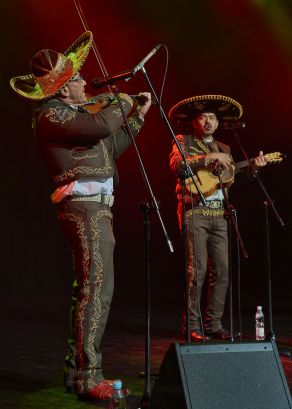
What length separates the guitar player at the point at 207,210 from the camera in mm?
5695

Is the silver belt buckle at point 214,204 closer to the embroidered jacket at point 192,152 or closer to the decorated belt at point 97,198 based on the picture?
the embroidered jacket at point 192,152

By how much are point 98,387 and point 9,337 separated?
2386 millimetres

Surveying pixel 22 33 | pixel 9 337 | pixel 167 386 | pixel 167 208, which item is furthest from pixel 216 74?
pixel 167 386

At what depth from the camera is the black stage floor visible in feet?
12.8

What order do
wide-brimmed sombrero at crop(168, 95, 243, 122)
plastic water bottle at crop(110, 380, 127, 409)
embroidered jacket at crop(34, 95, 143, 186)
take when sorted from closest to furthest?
plastic water bottle at crop(110, 380, 127, 409), embroidered jacket at crop(34, 95, 143, 186), wide-brimmed sombrero at crop(168, 95, 243, 122)

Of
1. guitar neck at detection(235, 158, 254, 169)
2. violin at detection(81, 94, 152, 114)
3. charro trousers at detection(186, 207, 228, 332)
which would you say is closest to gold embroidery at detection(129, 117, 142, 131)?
violin at detection(81, 94, 152, 114)

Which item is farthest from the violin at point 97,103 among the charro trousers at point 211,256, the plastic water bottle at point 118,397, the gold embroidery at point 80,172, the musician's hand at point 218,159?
the charro trousers at point 211,256

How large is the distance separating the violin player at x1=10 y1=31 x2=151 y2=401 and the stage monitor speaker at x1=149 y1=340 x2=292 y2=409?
3.23 ft

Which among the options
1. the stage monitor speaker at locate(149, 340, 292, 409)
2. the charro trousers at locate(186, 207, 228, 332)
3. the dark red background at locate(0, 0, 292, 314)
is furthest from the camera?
the dark red background at locate(0, 0, 292, 314)

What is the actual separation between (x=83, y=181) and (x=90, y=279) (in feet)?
1.82

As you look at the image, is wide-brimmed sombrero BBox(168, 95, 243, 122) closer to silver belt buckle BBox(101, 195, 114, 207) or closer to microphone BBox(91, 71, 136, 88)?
silver belt buckle BBox(101, 195, 114, 207)

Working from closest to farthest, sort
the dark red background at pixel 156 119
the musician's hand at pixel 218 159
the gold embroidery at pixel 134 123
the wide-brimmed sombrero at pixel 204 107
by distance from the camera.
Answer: the gold embroidery at pixel 134 123
the musician's hand at pixel 218 159
the wide-brimmed sombrero at pixel 204 107
the dark red background at pixel 156 119

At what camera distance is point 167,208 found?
898 centimetres

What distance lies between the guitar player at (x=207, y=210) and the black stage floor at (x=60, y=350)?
0.38 metres
